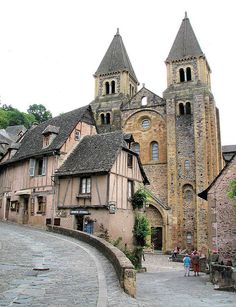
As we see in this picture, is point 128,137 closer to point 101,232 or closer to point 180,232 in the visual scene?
point 101,232

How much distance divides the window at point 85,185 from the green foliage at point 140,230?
417 cm

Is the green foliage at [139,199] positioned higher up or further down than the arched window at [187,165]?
further down

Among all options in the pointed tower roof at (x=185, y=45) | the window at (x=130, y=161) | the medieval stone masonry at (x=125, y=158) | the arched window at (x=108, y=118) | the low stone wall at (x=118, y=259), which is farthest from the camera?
the arched window at (x=108, y=118)

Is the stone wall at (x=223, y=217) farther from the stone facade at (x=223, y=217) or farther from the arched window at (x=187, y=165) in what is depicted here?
the arched window at (x=187, y=165)

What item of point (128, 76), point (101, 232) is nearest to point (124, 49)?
point (128, 76)

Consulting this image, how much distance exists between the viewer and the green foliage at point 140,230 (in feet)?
76.4

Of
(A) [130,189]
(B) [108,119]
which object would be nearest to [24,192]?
(A) [130,189]

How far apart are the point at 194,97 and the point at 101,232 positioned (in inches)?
834

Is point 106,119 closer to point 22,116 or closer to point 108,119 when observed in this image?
point 108,119

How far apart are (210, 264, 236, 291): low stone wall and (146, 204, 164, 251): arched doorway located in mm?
18565

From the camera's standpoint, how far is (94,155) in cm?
2352

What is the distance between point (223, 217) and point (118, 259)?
13644mm

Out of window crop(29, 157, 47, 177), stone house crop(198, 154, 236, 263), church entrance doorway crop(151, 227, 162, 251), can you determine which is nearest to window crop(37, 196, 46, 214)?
window crop(29, 157, 47, 177)

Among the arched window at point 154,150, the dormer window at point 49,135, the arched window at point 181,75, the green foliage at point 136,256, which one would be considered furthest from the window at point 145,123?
the green foliage at point 136,256
